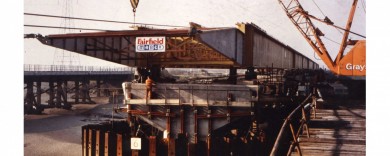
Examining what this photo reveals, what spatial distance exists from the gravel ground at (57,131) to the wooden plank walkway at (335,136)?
507 inches

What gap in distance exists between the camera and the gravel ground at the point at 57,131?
27938 mm

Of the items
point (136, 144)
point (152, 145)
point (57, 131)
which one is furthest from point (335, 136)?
point (57, 131)

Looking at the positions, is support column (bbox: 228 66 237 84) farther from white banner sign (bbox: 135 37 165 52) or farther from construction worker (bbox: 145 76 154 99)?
white banner sign (bbox: 135 37 165 52)

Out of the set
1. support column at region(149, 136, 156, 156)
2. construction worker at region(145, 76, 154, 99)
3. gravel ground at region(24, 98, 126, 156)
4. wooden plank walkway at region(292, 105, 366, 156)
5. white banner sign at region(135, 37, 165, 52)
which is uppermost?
white banner sign at region(135, 37, 165, 52)

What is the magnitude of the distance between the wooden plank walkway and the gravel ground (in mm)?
12874

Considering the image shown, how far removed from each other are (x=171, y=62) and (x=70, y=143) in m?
14.3

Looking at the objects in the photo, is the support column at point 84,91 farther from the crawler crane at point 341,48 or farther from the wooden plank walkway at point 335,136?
the wooden plank walkway at point 335,136

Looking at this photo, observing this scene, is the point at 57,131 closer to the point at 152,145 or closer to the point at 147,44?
the point at 152,145

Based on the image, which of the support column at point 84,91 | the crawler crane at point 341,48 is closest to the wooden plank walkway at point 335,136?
the crawler crane at point 341,48

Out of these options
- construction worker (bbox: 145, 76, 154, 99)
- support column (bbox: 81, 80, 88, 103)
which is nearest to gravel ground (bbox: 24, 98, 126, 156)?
support column (bbox: 81, 80, 88, 103)

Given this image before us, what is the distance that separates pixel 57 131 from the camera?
34.9m

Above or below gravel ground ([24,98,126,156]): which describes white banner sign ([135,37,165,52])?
above

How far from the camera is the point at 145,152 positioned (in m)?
17.3

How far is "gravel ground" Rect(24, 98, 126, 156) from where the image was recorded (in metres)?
27.9
